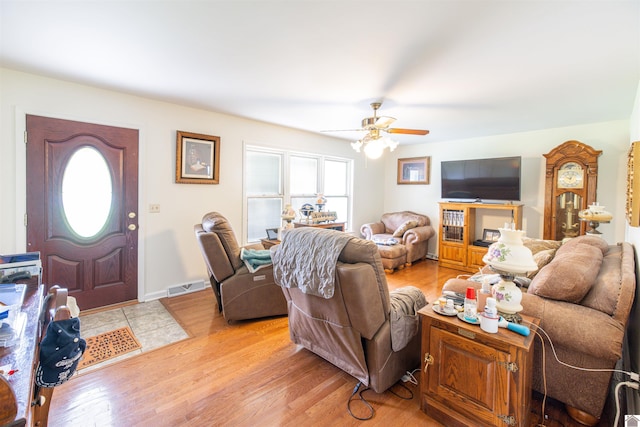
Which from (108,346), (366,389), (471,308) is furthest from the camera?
(108,346)

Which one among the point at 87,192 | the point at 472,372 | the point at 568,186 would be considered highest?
the point at 568,186

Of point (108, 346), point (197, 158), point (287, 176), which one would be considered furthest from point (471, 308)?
point (287, 176)

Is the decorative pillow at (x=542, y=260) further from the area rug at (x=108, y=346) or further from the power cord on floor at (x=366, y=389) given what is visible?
the area rug at (x=108, y=346)

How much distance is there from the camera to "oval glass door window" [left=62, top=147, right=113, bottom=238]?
297 cm

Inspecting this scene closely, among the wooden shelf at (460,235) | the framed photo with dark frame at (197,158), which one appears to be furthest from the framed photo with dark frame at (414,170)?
the framed photo with dark frame at (197,158)

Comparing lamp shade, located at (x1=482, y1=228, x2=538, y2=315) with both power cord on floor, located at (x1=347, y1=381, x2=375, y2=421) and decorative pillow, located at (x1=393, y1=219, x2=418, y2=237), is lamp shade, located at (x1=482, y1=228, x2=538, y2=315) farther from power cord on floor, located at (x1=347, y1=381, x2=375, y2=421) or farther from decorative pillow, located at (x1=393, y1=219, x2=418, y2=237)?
decorative pillow, located at (x1=393, y1=219, x2=418, y2=237)

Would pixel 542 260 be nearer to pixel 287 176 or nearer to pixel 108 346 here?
pixel 287 176

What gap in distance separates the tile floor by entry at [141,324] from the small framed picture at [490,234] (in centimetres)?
483

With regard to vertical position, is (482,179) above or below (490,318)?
above

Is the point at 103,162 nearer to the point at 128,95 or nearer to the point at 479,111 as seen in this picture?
the point at 128,95

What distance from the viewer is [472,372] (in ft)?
4.99

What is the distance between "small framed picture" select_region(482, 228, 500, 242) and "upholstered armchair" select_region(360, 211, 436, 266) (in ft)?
2.94

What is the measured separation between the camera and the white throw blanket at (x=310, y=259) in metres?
1.71

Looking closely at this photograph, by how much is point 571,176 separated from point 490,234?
55.3 inches
